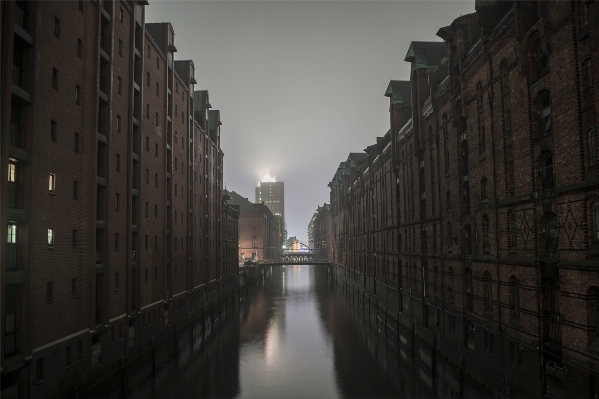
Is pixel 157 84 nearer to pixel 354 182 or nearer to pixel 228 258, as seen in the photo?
pixel 228 258

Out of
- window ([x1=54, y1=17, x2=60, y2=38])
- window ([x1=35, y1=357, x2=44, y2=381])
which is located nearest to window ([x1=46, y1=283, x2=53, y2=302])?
window ([x1=35, y1=357, x2=44, y2=381])

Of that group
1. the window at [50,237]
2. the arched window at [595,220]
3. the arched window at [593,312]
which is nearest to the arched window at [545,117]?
the arched window at [595,220]

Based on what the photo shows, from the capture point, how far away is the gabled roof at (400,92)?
47375mm

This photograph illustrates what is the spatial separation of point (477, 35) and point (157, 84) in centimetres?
2296

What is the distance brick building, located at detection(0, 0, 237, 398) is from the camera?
1869 cm

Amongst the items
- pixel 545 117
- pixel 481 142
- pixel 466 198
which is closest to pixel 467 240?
pixel 466 198

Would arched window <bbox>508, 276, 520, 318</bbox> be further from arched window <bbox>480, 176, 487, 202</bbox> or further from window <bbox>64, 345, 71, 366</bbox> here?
window <bbox>64, 345, 71, 366</bbox>

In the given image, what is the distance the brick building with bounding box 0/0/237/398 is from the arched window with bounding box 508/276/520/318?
63.9 ft

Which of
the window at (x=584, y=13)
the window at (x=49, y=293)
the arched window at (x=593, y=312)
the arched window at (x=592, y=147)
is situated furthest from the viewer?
the window at (x=49, y=293)

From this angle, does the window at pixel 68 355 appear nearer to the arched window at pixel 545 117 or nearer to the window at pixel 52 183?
the window at pixel 52 183

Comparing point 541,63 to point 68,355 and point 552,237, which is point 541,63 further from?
point 68,355

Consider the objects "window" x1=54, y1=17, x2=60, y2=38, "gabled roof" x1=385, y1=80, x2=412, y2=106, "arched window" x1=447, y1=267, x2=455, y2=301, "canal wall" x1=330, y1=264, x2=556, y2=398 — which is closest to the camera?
"canal wall" x1=330, y1=264, x2=556, y2=398

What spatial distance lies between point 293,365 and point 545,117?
23155 millimetres

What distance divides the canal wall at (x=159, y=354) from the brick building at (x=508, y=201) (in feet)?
54.0
